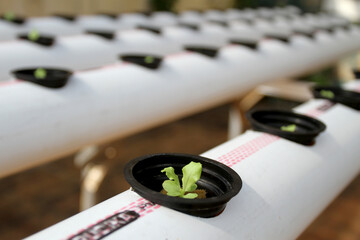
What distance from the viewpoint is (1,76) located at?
1.83 meters

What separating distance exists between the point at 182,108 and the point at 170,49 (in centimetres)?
100

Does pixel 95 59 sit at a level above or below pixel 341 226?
above

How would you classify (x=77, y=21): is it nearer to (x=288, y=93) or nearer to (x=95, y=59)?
(x=95, y=59)

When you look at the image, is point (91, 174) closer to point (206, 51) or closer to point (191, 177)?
point (206, 51)

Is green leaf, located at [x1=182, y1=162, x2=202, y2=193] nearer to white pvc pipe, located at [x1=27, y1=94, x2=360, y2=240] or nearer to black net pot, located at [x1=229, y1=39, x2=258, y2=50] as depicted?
white pvc pipe, located at [x1=27, y1=94, x2=360, y2=240]

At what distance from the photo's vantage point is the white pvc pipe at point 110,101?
128 centimetres

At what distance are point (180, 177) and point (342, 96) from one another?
3.74ft

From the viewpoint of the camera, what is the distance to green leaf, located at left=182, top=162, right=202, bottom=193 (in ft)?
2.58

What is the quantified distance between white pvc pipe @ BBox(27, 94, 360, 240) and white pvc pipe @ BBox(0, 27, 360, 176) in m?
0.57

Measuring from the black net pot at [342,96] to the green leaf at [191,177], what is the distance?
43.2 inches

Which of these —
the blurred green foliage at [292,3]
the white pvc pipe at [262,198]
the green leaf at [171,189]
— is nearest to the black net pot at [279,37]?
the white pvc pipe at [262,198]

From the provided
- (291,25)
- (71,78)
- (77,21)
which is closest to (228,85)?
(71,78)

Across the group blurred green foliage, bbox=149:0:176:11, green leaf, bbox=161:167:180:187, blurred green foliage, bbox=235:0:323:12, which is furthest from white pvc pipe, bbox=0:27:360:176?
blurred green foliage, bbox=235:0:323:12

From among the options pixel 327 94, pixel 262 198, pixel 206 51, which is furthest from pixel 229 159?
pixel 206 51
